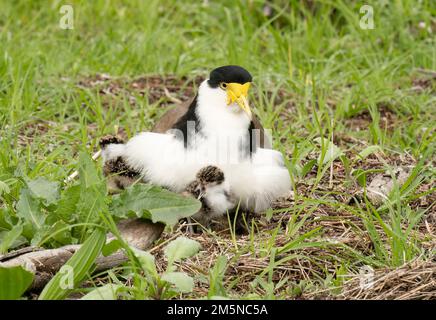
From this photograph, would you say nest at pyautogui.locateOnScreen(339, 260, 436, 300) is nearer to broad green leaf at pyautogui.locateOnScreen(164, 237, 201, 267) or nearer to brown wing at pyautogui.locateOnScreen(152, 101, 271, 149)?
broad green leaf at pyautogui.locateOnScreen(164, 237, 201, 267)

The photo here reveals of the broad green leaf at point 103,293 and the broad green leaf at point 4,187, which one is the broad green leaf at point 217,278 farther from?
the broad green leaf at point 4,187

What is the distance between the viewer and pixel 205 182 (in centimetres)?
373

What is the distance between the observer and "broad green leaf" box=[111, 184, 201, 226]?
3430 millimetres

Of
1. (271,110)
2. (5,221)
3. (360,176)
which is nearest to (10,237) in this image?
(5,221)

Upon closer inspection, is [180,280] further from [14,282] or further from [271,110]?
[271,110]

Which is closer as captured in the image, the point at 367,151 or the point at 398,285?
the point at 398,285

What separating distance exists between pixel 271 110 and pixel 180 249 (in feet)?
6.50

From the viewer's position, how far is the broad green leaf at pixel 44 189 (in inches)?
138

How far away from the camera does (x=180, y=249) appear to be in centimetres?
333

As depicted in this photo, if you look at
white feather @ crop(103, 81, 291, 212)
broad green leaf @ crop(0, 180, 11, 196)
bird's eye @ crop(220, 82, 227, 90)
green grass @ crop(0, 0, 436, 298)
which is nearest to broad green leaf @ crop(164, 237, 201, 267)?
green grass @ crop(0, 0, 436, 298)

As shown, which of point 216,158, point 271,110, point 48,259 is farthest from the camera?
point 271,110

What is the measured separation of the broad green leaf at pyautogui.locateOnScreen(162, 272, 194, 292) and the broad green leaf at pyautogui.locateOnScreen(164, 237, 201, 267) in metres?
0.19

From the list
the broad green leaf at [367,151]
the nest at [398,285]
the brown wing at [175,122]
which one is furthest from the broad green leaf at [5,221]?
the broad green leaf at [367,151]
